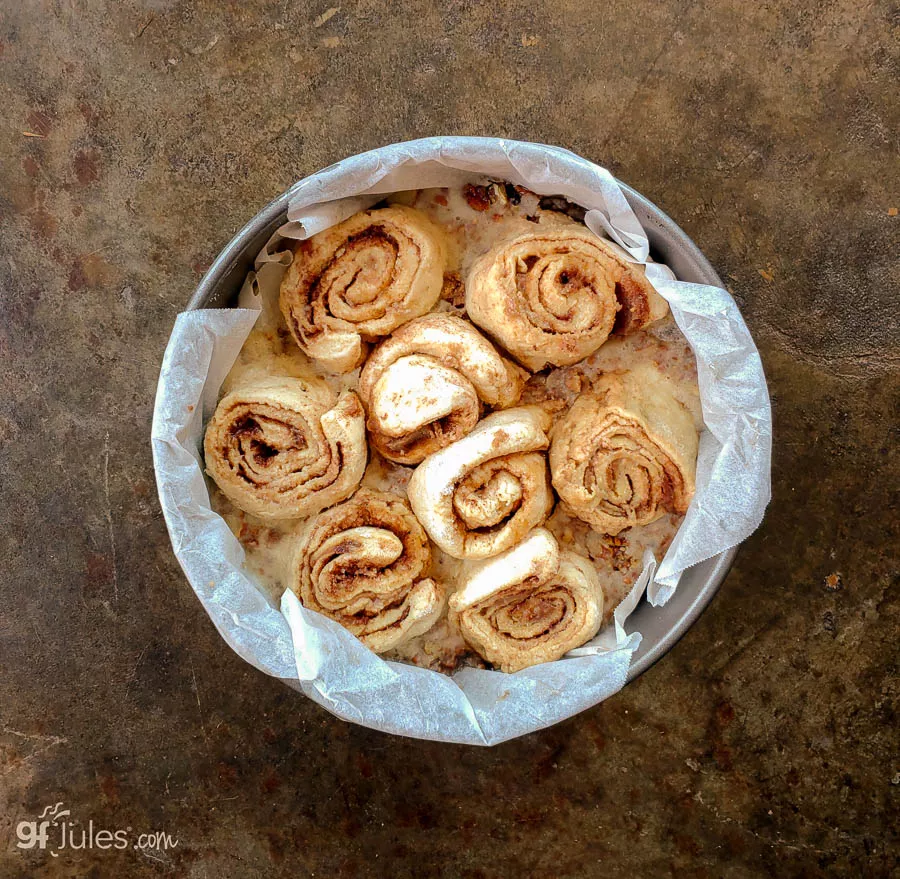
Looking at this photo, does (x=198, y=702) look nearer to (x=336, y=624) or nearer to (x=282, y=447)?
(x=336, y=624)

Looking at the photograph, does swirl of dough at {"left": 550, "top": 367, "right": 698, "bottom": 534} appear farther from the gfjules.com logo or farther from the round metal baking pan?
the gfjules.com logo

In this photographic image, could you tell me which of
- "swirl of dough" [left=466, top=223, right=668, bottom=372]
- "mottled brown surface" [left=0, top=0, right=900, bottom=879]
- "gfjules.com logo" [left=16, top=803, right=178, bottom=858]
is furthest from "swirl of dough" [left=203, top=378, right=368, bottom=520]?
"gfjules.com logo" [left=16, top=803, right=178, bottom=858]

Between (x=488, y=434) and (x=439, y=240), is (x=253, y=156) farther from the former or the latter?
(x=488, y=434)

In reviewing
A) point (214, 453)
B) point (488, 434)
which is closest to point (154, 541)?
point (214, 453)

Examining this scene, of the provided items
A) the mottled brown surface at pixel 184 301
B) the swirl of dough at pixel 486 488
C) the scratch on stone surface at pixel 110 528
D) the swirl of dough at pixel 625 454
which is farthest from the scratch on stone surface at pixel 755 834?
the scratch on stone surface at pixel 110 528

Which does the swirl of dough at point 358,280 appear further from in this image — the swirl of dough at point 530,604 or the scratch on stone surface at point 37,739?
the scratch on stone surface at point 37,739

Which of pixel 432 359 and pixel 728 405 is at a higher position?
pixel 432 359
